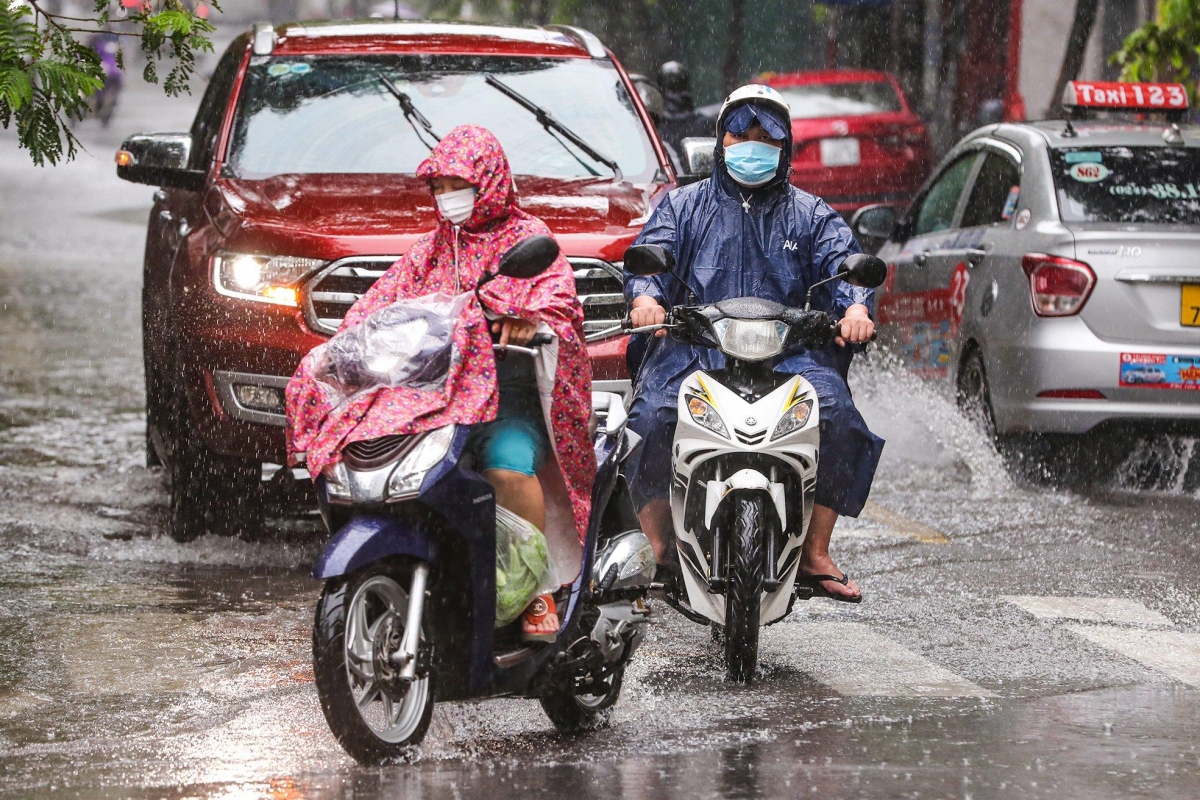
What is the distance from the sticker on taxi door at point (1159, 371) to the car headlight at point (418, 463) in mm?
5263

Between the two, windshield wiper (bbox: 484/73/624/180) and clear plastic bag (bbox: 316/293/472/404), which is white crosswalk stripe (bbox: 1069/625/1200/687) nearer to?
clear plastic bag (bbox: 316/293/472/404)

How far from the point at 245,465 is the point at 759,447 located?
2.92 m

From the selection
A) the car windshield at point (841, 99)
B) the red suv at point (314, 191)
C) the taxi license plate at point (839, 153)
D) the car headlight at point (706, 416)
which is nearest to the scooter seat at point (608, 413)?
the car headlight at point (706, 416)

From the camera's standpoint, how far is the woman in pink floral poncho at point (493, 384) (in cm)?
505

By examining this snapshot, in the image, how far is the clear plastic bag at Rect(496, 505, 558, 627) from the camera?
17.2ft

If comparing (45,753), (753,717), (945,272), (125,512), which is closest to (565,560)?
(753,717)

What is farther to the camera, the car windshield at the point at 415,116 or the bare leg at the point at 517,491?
the car windshield at the point at 415,116

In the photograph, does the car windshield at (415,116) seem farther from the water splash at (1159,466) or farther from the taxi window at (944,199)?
the water splash at (1159,466)

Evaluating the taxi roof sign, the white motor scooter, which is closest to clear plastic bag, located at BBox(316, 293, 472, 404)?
the white motor scooter

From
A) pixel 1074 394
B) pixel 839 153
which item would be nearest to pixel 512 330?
pixel 1074 394

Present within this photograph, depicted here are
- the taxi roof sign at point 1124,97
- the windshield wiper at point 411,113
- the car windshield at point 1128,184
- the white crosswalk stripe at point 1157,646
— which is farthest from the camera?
the taxi roof sign at point 1124,97

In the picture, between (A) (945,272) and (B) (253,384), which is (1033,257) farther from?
(B) (253,384)

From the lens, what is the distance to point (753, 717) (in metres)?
5.79

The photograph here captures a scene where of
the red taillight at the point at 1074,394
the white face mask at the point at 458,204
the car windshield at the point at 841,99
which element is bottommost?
the red taillight at the point at 1074,394
